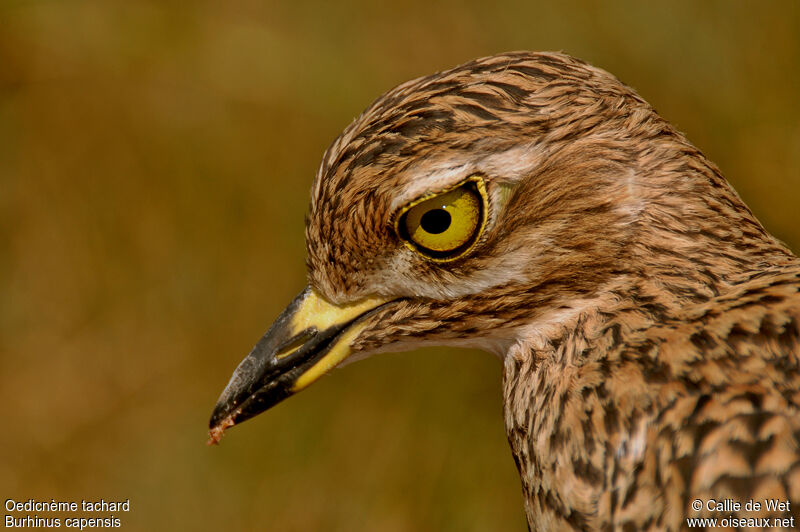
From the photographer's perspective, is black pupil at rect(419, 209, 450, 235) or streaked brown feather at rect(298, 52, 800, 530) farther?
black pupil at rect(419, 209, 450, 235)

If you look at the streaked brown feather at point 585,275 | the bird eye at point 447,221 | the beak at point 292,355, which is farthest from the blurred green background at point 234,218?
the bird eye at point 447,221

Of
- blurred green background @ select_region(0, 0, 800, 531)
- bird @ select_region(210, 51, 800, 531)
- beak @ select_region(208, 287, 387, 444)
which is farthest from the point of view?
blurred green background @ select_region(0, 0, 800, 531)

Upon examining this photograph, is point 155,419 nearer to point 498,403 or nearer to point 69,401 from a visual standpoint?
point 69,401

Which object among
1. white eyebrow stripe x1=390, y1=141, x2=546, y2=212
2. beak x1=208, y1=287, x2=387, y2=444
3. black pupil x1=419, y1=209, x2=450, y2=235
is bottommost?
beak x1=208, y1=287, x2=387, y2=444

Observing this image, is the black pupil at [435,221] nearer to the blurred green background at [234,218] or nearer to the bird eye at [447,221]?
the bird eye at [447,221]

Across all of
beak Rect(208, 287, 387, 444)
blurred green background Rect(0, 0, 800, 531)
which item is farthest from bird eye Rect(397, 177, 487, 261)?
blurred green background Rect(0, 0, 800, 531)

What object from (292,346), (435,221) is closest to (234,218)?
(292,346)

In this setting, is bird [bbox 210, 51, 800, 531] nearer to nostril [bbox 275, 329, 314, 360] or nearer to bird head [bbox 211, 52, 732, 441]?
bird head [bbox 211, 52, 732, 441]
